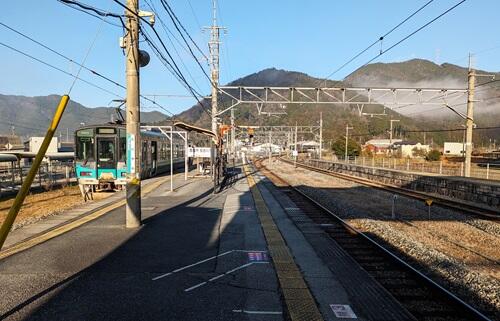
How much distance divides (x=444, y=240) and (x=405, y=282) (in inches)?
170

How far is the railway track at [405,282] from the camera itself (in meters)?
5.52

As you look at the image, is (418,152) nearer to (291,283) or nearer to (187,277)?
(291,283)

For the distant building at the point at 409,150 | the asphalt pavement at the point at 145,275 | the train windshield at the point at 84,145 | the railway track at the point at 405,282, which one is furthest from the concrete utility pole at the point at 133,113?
the distant building at the point at 409,150

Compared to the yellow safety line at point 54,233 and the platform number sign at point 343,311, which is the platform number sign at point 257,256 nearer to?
the platform number sign at point 343,311

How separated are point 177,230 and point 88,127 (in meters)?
12.8

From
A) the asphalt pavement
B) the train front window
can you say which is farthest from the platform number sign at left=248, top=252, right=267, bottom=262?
the train front window

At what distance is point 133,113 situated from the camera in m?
10.4

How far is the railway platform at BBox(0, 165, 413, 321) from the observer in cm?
517

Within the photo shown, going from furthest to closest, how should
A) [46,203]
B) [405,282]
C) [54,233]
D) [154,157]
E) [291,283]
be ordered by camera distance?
1. [154,157]
2. [46,203]
3. [54,233]
4. [405,282]
5. [291,283]

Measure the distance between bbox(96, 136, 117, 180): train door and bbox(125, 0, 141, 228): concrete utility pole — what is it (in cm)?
1063

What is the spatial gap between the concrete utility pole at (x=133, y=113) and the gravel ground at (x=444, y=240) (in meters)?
5.96

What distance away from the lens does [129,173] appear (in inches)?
408

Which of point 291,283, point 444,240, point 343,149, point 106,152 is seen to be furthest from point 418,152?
point 291,283

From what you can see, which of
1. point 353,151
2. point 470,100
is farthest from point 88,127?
point 353,151
